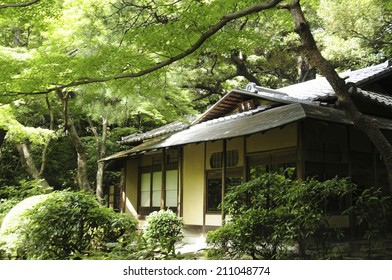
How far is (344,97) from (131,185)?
10.9 m

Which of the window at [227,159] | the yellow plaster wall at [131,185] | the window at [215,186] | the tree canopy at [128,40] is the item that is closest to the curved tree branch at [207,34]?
the tree canopy at [128,40]

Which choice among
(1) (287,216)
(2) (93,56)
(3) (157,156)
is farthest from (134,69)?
(3) (157,156)

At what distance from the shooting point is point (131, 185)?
1554 centimetres

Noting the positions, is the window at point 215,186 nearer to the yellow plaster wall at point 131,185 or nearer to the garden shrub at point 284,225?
the yellow plaster wall at point 131,185

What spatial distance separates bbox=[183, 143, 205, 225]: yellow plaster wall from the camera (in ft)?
39.1

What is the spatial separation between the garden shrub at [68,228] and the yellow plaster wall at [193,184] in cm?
634

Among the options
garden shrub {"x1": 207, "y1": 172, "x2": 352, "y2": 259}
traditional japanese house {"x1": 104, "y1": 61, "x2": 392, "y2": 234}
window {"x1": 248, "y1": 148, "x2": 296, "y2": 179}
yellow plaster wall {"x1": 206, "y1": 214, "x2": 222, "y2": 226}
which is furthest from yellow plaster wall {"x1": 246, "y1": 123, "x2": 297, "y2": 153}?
garden shrub {"x1": 207, "y1": 172, "x2": 352, "y2": 259}

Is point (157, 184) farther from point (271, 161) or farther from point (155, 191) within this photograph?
→ point (271, 161)

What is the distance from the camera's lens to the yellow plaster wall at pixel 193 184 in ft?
39.1

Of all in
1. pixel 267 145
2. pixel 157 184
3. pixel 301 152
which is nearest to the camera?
pixel 301 152

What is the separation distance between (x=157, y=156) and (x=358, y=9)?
803 centimetres

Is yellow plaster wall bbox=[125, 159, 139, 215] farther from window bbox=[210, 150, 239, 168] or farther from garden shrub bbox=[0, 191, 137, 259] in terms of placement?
garden shrub bbox=[0, 191, 137, 259]

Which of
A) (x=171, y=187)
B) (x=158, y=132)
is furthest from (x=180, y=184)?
(x=158, y=132)

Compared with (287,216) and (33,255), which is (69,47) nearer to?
(33,255)
